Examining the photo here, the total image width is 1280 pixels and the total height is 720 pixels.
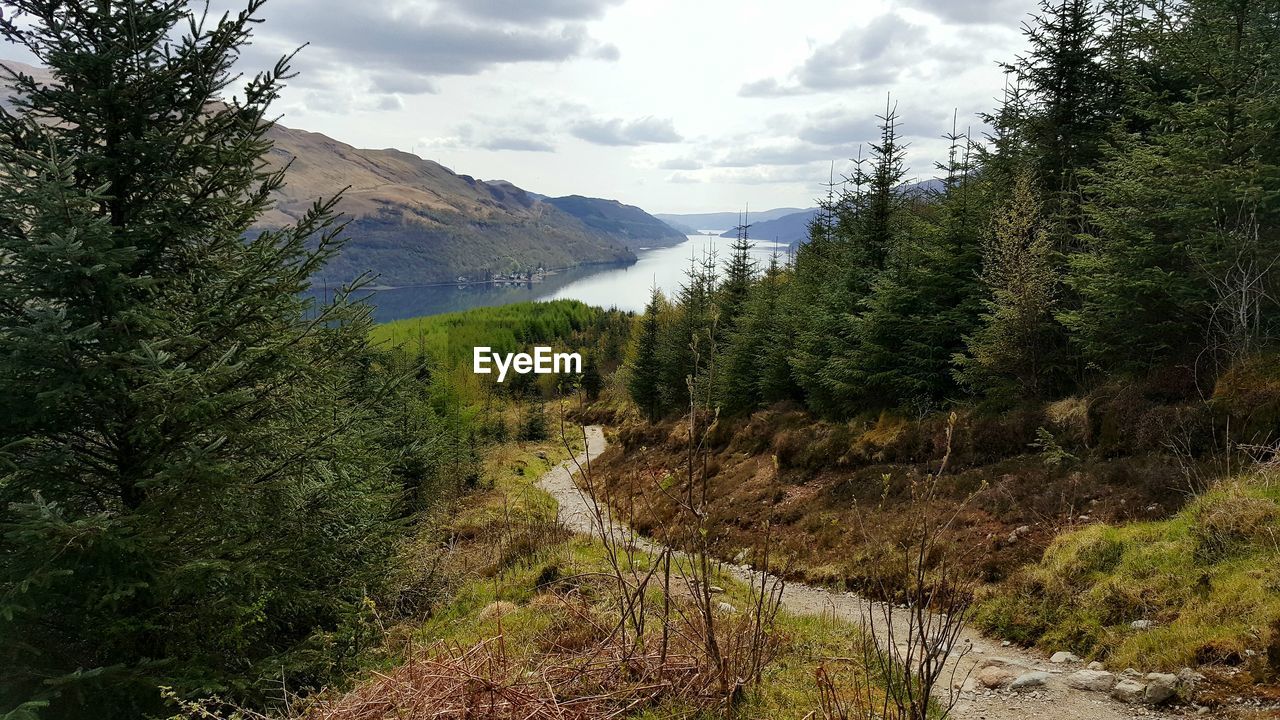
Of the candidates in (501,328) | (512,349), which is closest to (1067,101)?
(512,349)

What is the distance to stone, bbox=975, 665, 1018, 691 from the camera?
239 inches

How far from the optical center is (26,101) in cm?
515

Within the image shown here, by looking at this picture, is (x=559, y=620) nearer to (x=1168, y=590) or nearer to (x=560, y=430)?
(x=560, y=430)

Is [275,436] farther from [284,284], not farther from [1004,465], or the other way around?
[1004,465]

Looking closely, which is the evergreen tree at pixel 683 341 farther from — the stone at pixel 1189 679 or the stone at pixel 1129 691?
the stone at pixel 1189 679

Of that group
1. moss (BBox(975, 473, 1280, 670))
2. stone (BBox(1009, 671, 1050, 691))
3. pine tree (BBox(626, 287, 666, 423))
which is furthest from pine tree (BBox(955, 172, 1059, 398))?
pine tree (BBox(626, 287, 666, 423))

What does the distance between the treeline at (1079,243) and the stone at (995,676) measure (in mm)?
4282

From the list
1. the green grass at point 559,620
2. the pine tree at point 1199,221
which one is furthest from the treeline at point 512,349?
the pine tree at point 1199,221

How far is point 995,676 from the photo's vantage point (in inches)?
244

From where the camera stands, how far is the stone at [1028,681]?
19.6 ft

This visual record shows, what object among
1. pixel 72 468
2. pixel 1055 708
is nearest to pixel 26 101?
pixel 72 468

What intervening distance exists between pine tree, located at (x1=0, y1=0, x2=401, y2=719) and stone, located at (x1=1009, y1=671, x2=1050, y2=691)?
642 cm

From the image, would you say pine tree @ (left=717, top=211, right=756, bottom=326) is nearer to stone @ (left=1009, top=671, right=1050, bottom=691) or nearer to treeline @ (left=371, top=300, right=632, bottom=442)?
treeline @ (left=371, top=300, right=632, bottom=442)

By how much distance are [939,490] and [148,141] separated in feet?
44.3
